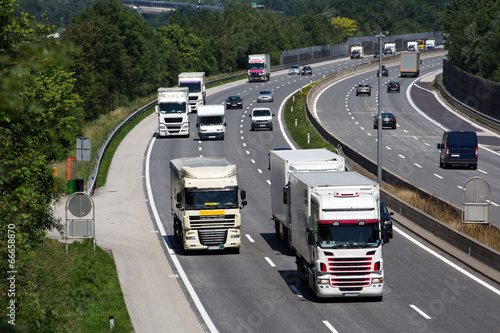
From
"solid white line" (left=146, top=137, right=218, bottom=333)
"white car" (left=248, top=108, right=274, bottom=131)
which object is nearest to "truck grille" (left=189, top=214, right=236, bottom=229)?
"solid white line" (left=146, top=137, right=218, bottom=333)

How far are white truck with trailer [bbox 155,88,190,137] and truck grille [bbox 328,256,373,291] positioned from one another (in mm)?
43974

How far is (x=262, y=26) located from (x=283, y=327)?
6634 inches

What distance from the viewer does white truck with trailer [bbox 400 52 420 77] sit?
120562 mm

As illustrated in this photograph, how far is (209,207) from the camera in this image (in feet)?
91.8

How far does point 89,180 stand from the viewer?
4444 cm

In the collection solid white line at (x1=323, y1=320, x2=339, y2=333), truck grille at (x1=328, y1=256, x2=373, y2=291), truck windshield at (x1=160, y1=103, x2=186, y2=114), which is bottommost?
solid white line at (x1=323, y1=320, x2=339, y2=333)

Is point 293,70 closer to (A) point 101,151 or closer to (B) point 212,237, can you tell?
(A) point 101,151

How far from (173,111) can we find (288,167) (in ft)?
124

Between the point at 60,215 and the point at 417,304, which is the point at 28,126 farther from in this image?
the point at 60,215

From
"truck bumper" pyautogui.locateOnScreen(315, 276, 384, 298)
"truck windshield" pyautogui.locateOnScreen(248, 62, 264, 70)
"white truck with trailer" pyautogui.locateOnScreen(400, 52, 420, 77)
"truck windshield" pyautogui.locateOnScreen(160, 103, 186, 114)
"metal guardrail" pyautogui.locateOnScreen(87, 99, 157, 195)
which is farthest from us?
"white truck with trailer" pyautogui.locateOnScreen(400, 52, 420, 77)

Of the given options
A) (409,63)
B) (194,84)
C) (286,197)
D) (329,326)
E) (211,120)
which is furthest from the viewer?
(409,63)

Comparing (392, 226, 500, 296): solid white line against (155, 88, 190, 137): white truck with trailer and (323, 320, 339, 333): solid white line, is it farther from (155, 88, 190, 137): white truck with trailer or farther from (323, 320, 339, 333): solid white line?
Answer: (155, 88, 190, 137): white truck with trailer

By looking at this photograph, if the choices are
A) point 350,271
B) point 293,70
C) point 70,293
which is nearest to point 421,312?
point 350,271

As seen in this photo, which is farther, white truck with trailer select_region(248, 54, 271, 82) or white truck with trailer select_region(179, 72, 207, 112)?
white truck with trailer select_region(248, 54, 271, 82)
